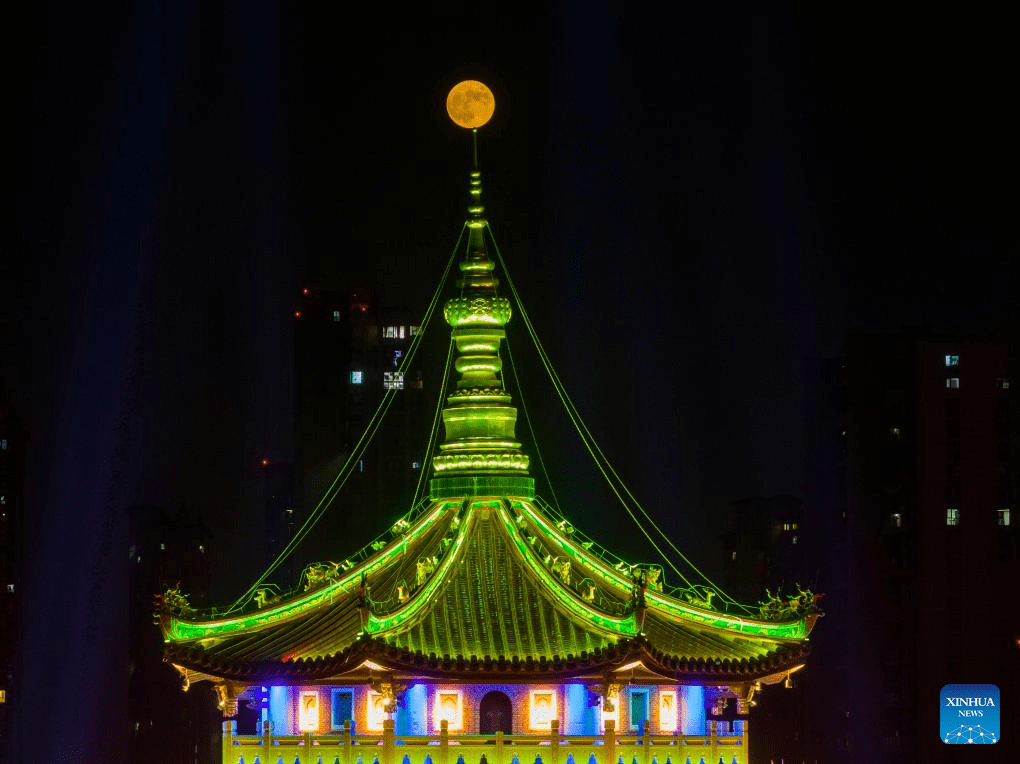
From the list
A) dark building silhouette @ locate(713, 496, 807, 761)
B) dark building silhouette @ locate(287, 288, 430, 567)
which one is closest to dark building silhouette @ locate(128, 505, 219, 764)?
dark building silhouette @ locate(287, 288, 430, 567)

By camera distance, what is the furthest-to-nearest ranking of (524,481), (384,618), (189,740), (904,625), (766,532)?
(189,740) < (766,532) < (904,625) < (524,481) < (384,618)

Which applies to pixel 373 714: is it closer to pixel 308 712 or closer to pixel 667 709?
pixel 308 712

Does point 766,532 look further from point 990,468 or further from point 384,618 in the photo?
point 384,618

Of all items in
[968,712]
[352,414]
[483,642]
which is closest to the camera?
[483,642]

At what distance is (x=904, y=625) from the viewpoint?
51.2 m

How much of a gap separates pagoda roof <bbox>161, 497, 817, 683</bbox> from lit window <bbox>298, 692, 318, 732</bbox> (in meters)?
0.45

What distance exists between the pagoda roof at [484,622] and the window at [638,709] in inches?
18.9

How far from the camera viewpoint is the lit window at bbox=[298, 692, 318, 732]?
20047mm

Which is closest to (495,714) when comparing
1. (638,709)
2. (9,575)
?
(638,709)

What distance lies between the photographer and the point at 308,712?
790 inches

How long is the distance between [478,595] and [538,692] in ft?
3.39

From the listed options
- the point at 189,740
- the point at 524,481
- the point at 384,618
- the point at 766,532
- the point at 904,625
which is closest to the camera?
the point at 384,618

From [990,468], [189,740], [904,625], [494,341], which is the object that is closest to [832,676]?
[904,625]

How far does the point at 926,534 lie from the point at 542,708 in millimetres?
32857
